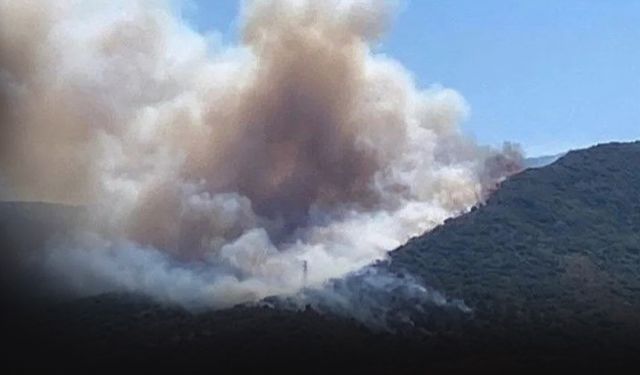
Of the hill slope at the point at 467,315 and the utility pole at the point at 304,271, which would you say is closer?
the hill slope at the point at 467,315

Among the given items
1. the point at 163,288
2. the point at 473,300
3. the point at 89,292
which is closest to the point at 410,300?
the point at 473,300

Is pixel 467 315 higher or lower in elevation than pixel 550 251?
lower

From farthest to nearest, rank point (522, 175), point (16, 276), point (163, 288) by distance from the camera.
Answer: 1. point (522, 175)
2. point (163, 288)
3. point (16, 276)

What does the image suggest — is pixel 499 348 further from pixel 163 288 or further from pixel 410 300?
pixel 163 288

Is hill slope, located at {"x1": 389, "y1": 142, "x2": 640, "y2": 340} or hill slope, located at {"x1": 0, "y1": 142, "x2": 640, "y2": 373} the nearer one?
hill slope, located at {"x1": 0, "y1": 142, "x2": 640, "y2": 373}

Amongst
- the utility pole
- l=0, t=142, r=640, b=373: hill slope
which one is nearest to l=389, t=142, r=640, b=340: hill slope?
l=0, t=142, r=640, b=373: hill slope

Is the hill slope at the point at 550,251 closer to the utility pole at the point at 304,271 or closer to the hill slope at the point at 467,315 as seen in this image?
the hill slope at the point at 467,315

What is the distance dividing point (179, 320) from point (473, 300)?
15136 millimetres

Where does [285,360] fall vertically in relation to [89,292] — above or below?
below

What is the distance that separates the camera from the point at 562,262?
174ft

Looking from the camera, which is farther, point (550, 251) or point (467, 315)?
point (550, 251)

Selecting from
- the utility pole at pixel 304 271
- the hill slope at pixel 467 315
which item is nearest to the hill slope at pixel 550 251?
the hill slope at pixel 467 315

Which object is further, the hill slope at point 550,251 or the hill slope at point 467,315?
the hill slope at point 550,251

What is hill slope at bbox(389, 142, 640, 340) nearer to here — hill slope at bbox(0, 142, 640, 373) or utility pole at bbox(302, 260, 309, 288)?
hill slope at bbox(0, 142, 640, 373)
